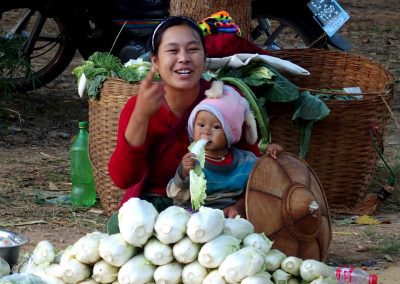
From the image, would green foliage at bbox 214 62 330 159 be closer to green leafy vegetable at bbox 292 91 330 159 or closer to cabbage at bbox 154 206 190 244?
green leafy vegetable at bbox 292 91 330 159

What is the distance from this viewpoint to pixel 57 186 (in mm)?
6102

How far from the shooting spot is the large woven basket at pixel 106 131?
17.0 feet

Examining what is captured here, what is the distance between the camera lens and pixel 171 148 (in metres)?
4.20

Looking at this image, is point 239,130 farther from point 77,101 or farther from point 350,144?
point 77,101

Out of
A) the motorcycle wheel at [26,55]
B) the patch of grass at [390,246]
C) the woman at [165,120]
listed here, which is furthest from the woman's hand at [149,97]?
the motorcycle wheel at [26,55]

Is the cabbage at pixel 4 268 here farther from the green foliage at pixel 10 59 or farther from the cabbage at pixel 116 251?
the green foliage at pixel 10 59

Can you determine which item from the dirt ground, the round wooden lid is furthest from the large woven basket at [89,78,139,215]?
the round wooden lid

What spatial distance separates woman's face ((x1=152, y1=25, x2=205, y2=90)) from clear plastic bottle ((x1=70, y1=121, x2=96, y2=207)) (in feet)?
5.46

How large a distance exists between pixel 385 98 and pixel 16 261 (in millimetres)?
2509

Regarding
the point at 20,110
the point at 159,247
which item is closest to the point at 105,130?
the point at 159,247

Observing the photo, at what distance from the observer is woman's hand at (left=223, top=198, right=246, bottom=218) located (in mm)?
4121

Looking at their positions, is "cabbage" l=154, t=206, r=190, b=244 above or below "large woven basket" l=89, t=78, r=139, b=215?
above

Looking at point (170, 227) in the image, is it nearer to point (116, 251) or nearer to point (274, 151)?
point (116, 251)

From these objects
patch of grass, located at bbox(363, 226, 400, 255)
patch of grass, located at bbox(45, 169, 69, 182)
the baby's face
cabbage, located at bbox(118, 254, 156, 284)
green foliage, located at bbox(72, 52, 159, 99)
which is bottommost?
patch of grass, located at bbox(45, 169, 69, 182)
